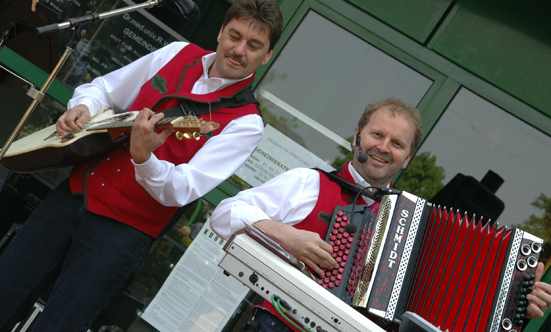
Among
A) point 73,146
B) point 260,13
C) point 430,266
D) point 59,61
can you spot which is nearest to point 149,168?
point 73,146

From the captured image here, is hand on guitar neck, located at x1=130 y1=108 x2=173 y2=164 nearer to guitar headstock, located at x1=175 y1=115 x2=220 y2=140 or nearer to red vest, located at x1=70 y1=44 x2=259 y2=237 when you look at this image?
guitar headstock, located at x1=175 y1=115 x2=220 y2=140

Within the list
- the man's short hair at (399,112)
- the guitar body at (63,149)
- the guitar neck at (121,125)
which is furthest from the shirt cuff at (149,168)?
the man's short hair at (399,112)

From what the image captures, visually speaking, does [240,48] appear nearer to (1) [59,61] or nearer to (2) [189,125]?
(2) [189,125]

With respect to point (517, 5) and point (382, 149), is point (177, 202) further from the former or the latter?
point (517, 5)

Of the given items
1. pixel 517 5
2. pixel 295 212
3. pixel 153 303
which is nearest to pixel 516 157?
pixel 517 5

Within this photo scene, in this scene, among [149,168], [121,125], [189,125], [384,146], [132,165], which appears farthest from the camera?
[384,146]

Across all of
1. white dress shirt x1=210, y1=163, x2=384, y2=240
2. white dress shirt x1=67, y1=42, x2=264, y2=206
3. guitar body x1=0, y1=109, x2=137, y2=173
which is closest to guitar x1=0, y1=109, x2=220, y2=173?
guitar body x1=0, y1=109, x2=137, y2=173

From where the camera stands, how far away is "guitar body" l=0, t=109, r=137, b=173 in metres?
1.88

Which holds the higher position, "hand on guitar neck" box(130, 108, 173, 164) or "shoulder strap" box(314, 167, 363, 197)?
"shoulder strap" box(314, 167, 363, 197)

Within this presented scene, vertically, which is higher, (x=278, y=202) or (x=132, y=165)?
(x=278, y=202)

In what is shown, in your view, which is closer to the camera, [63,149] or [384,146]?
[63,149]

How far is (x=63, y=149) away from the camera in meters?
1.87

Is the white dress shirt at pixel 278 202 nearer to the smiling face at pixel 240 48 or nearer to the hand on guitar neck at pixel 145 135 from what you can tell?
the hand on guitar neck at pixel 145 135

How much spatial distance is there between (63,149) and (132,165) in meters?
0.26
